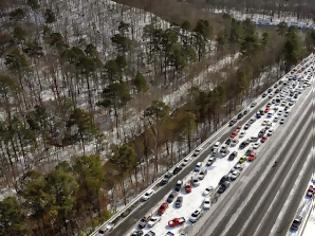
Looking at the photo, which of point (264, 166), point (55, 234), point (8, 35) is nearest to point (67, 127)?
point (55, 234)

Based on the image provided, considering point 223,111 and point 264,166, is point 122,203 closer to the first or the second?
point 264,166

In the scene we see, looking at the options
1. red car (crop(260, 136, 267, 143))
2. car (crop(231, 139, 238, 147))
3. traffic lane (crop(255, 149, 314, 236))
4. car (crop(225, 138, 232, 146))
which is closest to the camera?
traffic lane (crop(255, 149, 314, 236))

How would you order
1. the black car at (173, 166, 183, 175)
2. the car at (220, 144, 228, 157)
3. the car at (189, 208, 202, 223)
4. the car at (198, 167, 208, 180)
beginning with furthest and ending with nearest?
1. the car at (220, 144, 228, 157)
2. the black car at (173, 166, 183, 175)
3. the car at (198, 167, 208, 180)
4. the car at (189, 208, 202, 223)

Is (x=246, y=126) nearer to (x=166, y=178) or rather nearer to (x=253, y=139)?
(x=253, y=139)

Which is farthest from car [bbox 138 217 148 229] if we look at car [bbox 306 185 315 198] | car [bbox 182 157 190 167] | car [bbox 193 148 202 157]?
car [bbox 306 185 315 198]

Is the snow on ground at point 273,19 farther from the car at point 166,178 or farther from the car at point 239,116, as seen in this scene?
the car at point 166,178

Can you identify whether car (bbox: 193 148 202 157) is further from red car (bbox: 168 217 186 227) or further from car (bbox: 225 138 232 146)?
red car (bbox: 168 217 186 227)

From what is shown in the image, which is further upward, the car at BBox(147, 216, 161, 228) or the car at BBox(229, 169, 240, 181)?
the car at BBox(229, 169, 240, 181)
